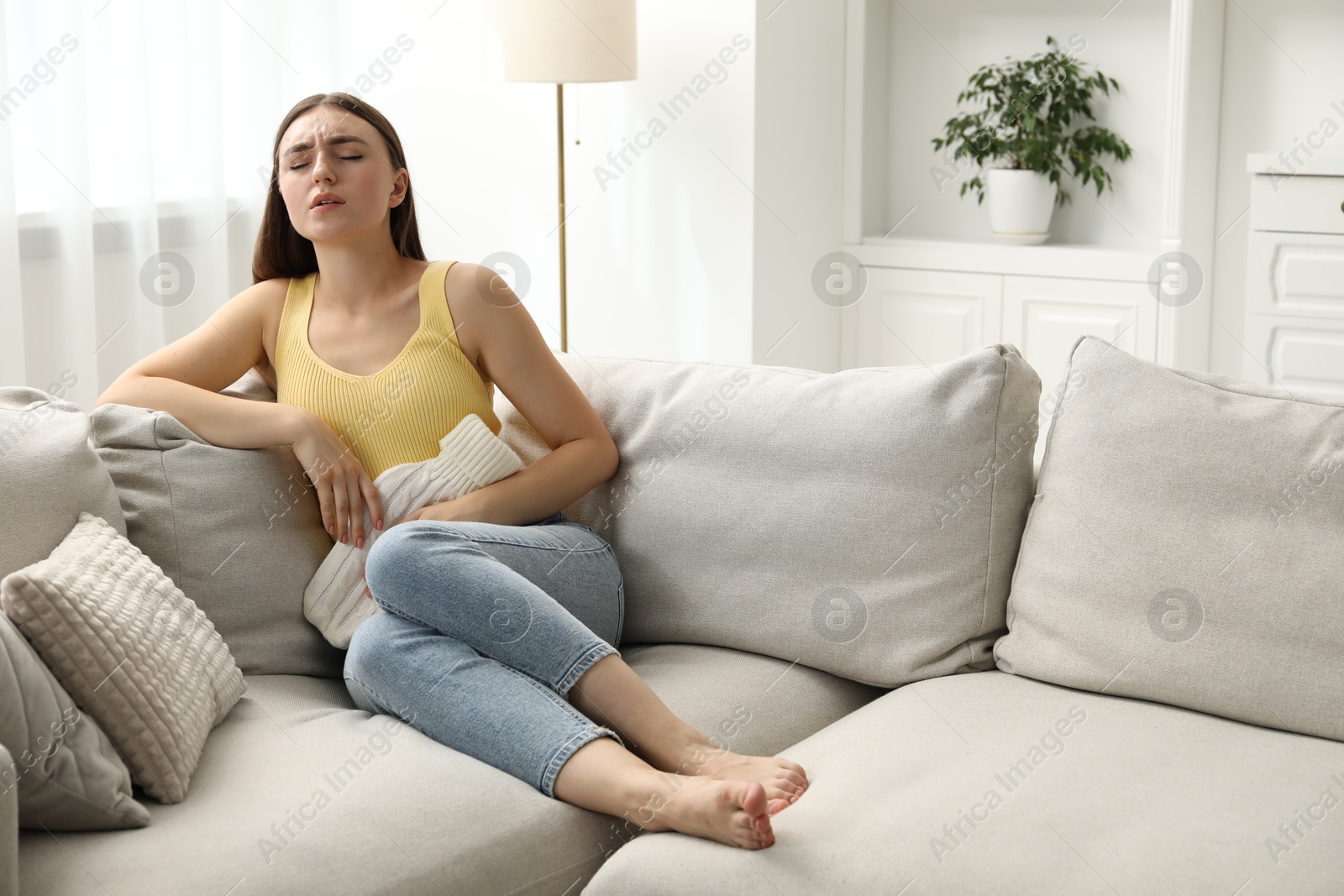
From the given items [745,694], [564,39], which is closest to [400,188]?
[745,694]

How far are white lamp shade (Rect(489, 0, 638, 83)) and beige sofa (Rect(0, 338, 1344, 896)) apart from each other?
1.42 meters

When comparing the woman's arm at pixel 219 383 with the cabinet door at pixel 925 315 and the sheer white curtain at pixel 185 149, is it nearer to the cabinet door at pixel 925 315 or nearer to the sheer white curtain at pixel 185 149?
the sheer white curtain at pixel 185 149

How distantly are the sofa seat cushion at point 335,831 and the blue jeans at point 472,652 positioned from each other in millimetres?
38

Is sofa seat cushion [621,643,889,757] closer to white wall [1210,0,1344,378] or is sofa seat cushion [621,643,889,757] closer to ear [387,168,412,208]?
ear [387,168,412,208]

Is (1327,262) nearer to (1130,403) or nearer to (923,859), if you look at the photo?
(1130,403)

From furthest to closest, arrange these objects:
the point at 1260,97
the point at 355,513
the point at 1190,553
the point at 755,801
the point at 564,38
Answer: the point at 1260,97, the point at 564,38, the point at 355,513, the point at 1190,553, the point at 755,801

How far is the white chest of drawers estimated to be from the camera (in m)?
2.76

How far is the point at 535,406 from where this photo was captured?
1.76 metres

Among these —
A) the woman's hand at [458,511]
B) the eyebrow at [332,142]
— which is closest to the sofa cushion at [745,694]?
the woman's hand at [458,511]

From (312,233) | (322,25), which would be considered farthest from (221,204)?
(312,233)

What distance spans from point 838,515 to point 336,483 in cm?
65

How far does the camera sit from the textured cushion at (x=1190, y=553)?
1.39m

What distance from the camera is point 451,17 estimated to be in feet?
12.2

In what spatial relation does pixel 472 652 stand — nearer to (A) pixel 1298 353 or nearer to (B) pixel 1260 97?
(A) pixel 1298 353
